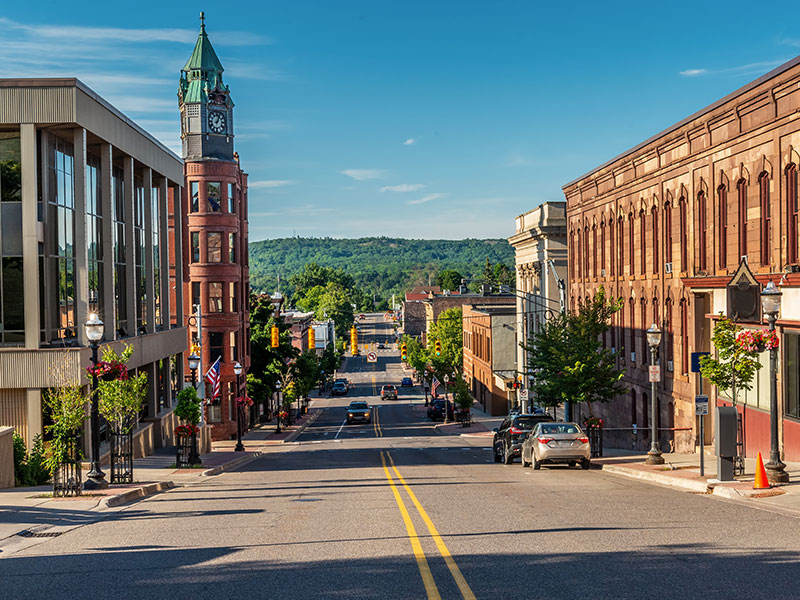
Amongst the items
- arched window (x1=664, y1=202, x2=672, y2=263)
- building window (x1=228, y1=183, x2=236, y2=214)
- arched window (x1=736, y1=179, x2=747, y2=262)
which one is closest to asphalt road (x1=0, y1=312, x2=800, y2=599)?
arched window (x1=736, y1=179, x2=747, y2=262)

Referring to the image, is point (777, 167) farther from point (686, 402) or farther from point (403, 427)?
point (403, 427)

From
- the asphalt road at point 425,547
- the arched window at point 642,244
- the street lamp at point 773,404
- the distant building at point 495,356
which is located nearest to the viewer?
the asphalt road at point 425,547

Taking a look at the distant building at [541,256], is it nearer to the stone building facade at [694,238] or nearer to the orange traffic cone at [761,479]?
the stone building facade at [694,238]

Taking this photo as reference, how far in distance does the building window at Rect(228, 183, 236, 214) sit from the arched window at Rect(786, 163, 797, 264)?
1658 inches

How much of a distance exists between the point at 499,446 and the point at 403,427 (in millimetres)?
38831

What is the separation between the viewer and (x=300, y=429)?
72312mm

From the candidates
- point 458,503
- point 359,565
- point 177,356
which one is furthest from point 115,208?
point 359,565

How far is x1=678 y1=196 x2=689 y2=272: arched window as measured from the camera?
36.0 meters

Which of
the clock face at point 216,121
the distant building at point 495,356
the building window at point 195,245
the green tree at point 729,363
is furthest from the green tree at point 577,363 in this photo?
the distant building at point 495,356

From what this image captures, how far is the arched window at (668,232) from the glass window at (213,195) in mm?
32681

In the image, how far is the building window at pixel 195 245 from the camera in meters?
61.2

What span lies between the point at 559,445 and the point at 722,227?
10237 mm

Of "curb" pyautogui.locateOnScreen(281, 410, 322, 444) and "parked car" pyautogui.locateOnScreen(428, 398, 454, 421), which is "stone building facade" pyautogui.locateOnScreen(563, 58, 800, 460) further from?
"parked car" pyautogui.locateOnScreen(428, 398, 454, 421)

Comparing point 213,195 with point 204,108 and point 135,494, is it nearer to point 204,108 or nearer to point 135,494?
point 204,108
